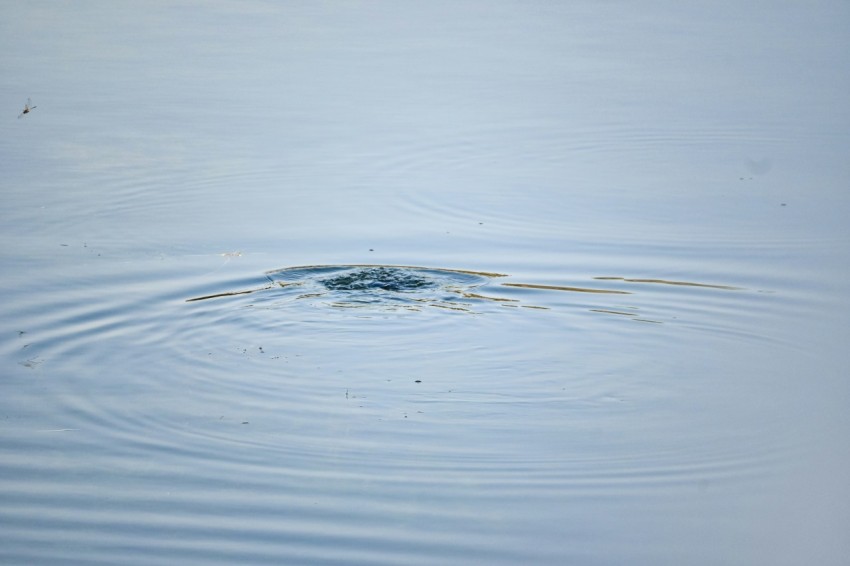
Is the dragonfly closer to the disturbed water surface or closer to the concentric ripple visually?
the disturbed water surface

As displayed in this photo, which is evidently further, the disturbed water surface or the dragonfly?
the dragonfly

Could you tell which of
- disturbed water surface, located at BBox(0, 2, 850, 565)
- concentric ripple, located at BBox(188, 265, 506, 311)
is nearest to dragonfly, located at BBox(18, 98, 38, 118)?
disturbed water surface, located at BBox(0, 2, 850, 565)

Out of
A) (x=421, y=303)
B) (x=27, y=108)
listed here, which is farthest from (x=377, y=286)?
(x=27, y=108)

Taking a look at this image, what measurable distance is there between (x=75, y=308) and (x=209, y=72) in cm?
566

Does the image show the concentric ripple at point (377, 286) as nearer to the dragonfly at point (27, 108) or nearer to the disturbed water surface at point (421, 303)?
the disturbed water surface at point (421, 303)

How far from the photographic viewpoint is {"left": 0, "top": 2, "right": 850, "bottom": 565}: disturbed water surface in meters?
4.91

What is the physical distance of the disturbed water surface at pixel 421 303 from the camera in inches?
193

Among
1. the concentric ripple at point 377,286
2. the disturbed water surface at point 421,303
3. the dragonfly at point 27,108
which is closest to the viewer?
the disturbed water surface at point 421,303

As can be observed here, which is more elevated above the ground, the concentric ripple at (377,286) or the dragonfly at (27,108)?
the dragonfly at (27,108)

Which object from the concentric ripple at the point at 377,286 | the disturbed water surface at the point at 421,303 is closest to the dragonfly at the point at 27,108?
the disturbed water surface at the point at 421,303

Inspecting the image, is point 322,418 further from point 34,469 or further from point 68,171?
point 68,171

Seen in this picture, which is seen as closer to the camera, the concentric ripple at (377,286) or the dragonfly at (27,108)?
the concentric ripple at (377,286)

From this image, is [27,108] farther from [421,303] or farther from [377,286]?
[421,303]

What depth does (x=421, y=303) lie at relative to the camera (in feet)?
23.3
